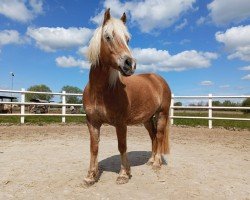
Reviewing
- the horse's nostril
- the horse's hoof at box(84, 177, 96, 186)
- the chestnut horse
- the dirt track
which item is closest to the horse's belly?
the chestnut horse

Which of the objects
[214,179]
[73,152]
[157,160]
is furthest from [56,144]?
[214,179]

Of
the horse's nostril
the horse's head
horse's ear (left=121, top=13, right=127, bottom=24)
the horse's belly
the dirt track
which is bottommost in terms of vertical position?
the dirt track

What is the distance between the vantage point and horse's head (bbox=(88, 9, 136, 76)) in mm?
3934

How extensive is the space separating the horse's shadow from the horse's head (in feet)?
6.56

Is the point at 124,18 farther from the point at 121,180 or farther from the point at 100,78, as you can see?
the point at 121,180

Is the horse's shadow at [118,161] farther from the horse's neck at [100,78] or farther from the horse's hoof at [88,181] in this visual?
the horse's neck at [100,78]

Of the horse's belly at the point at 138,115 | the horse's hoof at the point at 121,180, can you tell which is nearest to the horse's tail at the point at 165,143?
the horse's belly at the point at 138,115

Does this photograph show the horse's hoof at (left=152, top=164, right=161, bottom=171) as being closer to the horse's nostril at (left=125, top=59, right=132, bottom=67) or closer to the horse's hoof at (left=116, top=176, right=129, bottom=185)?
the horse's hoof at (left=116, top=176, right=129, bottom=185)

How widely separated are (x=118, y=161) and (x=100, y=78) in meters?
2.11

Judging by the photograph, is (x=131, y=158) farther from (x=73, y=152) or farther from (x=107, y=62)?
(x=107, y=62)

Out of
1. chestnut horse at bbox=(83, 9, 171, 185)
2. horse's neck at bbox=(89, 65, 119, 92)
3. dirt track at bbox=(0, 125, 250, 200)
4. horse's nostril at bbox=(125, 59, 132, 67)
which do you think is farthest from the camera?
horse's neck at bbox=(89, 65, 119, 92)

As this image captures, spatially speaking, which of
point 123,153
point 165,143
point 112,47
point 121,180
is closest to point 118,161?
Answer: point 165,143

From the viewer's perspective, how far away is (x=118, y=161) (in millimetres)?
6117

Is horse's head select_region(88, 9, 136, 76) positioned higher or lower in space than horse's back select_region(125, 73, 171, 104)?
higher
